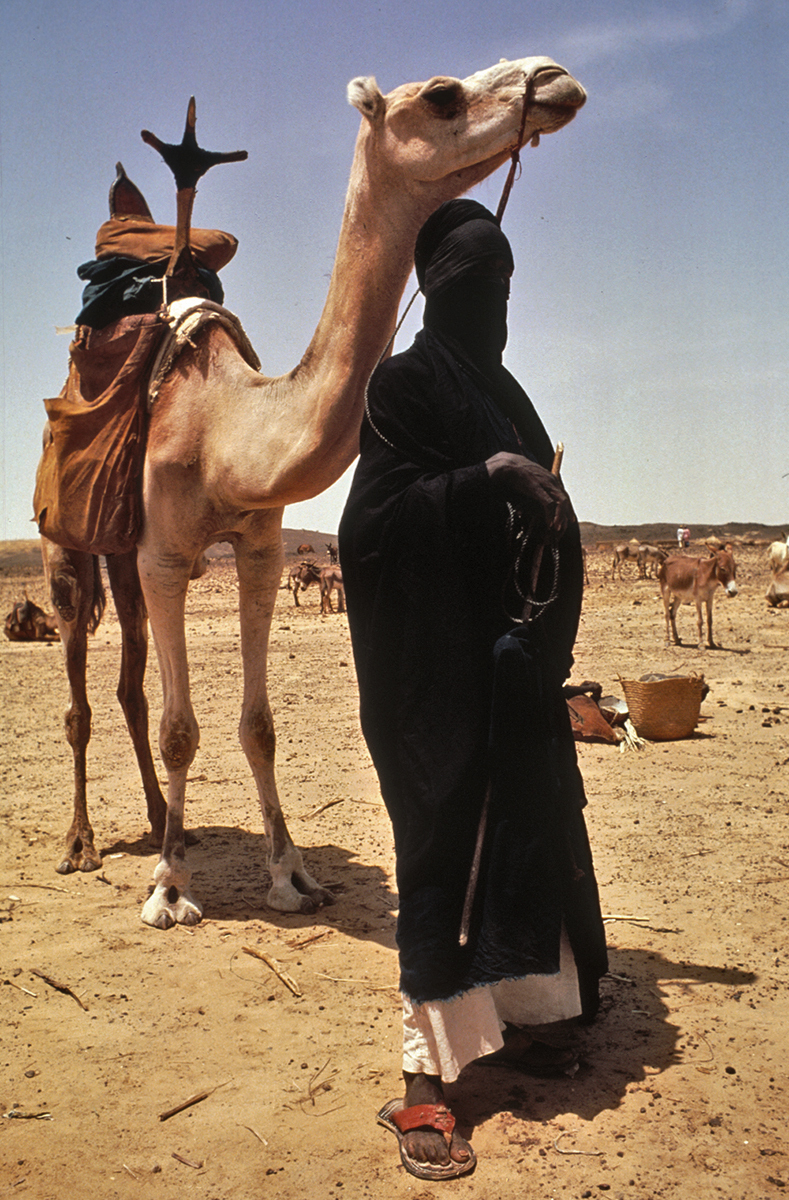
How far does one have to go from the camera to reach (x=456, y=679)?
9.30ft

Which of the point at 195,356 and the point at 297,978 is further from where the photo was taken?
the point at 195,356

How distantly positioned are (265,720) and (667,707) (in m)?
4.08

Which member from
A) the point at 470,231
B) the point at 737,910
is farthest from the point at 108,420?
the point at 737,910

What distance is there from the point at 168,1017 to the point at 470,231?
3125 millimetres

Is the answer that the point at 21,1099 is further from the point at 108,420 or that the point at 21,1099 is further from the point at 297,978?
the point at 108,420

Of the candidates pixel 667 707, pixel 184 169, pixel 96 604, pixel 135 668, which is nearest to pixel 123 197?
pixel 184 169

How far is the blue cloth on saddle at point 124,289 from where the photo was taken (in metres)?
5.25

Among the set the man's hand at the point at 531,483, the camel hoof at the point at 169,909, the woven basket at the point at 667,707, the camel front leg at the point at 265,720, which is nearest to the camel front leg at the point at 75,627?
the camel hoof at the point at 169,909

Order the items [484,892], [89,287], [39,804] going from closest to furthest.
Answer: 1. [484,892]
2. [89,287]
3. [39,804]

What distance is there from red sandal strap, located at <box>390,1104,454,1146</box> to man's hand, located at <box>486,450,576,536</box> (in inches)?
68.5

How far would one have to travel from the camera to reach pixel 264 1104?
10.1 feet

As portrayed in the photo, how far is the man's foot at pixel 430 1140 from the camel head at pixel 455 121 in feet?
9.84

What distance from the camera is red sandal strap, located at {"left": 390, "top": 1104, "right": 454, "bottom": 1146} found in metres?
2.74

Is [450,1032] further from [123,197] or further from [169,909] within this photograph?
[123,197]
